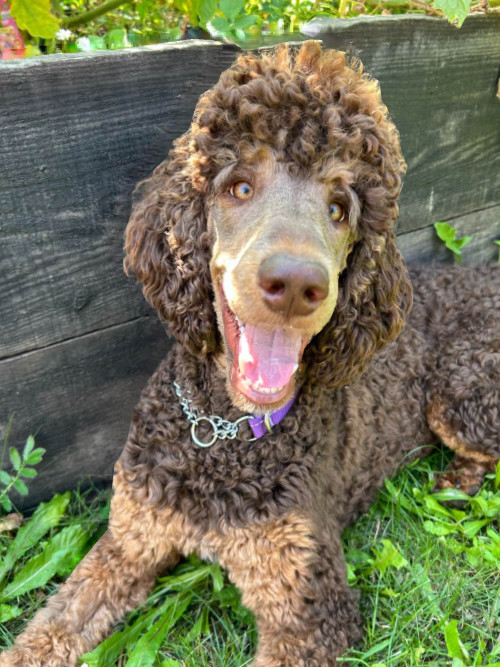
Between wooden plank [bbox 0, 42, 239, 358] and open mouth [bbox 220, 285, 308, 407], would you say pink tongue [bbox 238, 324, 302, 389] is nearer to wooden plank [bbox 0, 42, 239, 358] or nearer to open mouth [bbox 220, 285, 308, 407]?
open mouth [bbox 220, 285, 308, 407]

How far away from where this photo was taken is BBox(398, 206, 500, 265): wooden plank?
315 centimetres

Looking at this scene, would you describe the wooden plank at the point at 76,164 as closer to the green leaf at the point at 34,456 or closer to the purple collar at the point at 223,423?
the green leaf at the point at 34,456

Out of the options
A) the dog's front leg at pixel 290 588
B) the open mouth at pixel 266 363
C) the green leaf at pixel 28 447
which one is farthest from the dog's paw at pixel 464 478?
the green leaf at pixel 28 447

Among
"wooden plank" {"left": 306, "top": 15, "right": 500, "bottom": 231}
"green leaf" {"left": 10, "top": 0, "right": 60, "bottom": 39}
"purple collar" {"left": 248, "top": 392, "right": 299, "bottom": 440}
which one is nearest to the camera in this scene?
"purple collar" {"left": 248, "top": 392, "right": 299, "bottom": 440}

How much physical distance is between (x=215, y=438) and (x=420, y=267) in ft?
5.06

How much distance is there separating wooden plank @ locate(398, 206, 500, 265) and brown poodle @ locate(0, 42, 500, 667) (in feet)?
3.27

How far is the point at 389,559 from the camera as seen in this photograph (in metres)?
2.38

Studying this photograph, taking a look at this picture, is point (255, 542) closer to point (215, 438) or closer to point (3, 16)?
point (215, 438)

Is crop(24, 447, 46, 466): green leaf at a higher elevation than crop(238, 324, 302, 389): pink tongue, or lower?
lower

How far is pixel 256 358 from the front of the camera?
5.90 feet

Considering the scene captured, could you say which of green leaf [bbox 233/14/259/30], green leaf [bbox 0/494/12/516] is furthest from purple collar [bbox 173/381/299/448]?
green leaf [bbox 233/14/259/30]

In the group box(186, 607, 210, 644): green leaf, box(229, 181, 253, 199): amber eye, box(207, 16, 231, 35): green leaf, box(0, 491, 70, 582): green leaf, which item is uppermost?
box(207, 16, 231, 35): green leaf

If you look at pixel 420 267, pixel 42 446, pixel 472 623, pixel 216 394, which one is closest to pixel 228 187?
pixel 216 394

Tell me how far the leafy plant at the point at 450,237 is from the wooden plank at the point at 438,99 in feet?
0.15
